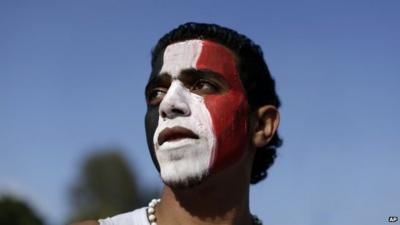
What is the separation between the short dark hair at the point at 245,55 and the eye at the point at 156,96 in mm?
223

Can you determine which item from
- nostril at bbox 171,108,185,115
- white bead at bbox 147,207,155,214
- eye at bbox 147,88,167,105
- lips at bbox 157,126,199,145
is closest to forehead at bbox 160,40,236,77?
eye at bbox 147,88,167,105

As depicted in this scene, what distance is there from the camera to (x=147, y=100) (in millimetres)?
3521

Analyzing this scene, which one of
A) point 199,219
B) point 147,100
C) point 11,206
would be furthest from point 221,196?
point 11,206

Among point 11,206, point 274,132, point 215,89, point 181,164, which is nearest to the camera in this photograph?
point 181,164

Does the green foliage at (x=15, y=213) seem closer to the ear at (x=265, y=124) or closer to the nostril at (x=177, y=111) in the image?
the ear at (x=265, y=124)

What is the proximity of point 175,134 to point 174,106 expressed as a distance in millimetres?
145

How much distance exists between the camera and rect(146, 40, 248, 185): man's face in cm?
321

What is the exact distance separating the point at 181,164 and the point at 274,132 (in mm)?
711

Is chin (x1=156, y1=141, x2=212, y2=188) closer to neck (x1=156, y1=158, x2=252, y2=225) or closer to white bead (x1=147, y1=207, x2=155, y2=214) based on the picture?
neck (x1=156, y1=158, x2=252, y2=225)

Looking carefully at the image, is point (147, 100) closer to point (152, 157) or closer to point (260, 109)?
point (152, 157)

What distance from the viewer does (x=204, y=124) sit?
3268 mm

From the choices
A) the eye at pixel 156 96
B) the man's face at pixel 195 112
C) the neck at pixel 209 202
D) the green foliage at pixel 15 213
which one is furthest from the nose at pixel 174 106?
the green foliage at pixel 15 213

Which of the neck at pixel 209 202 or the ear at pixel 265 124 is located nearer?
the neck at pixel 209 202

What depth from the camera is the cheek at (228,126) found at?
10.7ft
